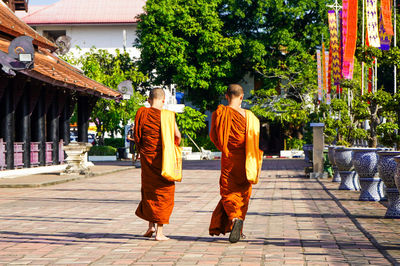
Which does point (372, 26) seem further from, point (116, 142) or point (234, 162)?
point (116, 142)

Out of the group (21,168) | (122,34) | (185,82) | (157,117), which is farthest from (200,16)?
(157,117)

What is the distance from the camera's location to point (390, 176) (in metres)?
10.2

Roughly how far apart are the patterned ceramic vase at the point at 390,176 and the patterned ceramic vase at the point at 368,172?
2.19 meters

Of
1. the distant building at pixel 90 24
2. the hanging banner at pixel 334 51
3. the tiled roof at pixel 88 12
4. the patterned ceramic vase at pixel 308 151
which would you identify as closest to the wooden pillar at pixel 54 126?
the patterned ceramic vase at pixel 308 151

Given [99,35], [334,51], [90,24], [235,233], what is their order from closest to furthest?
[235,233]
[334,51]
[90,24]
[99,35]

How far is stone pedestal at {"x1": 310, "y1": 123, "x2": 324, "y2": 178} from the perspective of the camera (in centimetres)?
2234

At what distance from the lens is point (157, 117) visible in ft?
28.9

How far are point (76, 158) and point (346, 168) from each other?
10.6 m

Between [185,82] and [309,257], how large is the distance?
4148 centimetres

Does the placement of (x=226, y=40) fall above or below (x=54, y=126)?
above

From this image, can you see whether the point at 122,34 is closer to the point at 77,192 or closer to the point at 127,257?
the point at 77,192

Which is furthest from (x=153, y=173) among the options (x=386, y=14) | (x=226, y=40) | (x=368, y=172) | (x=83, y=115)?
(x=226, y=40)

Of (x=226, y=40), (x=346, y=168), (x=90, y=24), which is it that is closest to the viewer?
(x=346, y=168)

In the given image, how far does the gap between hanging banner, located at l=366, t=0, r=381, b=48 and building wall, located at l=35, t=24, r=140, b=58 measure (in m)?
Result: 48.2
